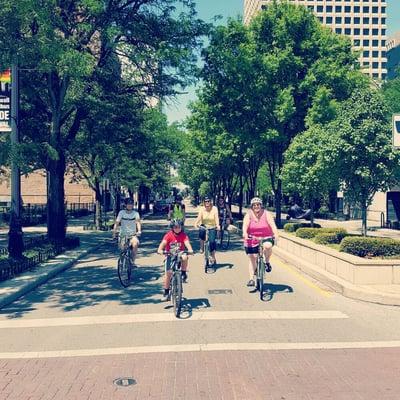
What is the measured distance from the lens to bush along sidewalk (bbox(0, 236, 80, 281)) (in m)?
13.3

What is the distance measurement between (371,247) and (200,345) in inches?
274

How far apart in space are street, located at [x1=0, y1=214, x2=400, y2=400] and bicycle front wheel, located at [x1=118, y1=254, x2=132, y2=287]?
0.20 metres

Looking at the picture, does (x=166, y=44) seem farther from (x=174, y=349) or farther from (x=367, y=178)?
(x=174, y=349)

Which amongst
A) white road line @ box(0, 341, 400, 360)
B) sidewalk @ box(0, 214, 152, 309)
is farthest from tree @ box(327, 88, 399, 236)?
white road line @ box(0, 341, 400, 360)

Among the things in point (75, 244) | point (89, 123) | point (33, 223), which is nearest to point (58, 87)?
point (89, 123)

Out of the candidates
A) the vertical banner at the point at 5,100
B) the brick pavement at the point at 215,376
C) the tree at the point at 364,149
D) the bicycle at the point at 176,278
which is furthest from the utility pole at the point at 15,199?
the tree at the point at 364,149

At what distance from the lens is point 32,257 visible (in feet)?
51.0

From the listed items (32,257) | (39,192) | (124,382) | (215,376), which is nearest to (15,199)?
(32,257)

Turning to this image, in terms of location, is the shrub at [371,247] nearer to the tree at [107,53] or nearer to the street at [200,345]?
the street at [200,345]

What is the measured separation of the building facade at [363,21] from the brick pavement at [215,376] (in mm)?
147891

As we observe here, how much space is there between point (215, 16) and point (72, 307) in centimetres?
1653

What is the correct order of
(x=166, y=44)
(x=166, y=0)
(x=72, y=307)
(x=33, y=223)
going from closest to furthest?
(x=72, y=307) → (x=166, y=44) → (x=166, y=0) → (x=33, y=223)

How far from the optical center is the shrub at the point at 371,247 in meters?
12.8

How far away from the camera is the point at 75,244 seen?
71.4 feet
